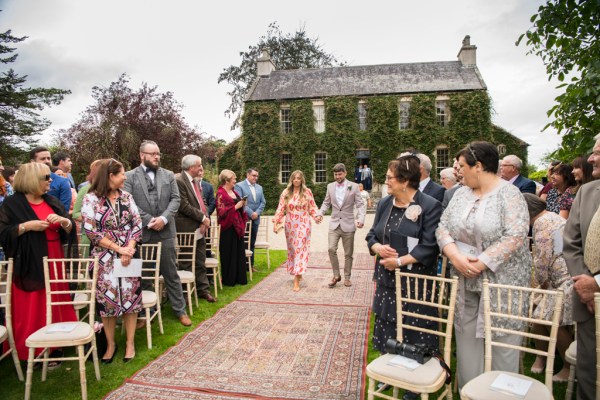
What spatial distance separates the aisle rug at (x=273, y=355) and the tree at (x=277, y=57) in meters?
27.9

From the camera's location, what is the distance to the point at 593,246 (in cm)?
259

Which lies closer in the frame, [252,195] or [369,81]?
[252,195]

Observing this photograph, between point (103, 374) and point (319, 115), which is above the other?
point (319, 115)

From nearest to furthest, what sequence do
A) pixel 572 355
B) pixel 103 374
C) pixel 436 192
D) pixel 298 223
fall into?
pixel 572 355 → pixel 103 374 → pixel 436 192 → pixel 298 223

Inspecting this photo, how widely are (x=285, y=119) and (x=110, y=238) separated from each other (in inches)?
808

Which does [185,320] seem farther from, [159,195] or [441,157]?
[441,157]

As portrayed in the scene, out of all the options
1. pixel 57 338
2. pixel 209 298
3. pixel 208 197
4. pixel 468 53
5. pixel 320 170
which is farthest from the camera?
pixel 320 170

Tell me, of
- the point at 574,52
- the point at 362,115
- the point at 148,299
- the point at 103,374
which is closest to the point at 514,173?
the point at 574,52

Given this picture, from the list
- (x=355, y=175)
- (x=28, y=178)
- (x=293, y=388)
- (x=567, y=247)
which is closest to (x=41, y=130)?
(x=355, y=175)

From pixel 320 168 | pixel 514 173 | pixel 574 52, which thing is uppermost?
pixel 320 168

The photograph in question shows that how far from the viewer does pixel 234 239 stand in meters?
7.12

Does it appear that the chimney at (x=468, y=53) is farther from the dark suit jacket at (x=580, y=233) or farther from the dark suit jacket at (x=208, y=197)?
the dark suit jacket at (x=580, y=233)

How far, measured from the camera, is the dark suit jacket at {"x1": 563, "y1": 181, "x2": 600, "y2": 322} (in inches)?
105

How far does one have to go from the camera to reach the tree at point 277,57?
1248 inches
